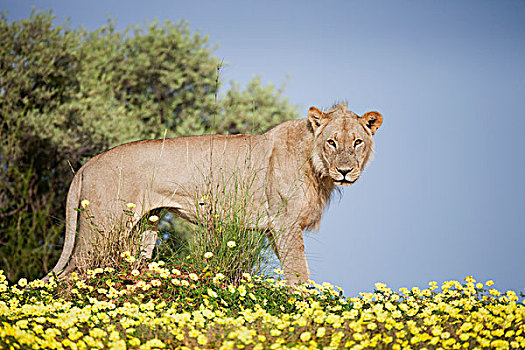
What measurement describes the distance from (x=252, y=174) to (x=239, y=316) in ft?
7.08

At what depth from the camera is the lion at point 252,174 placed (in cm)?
609

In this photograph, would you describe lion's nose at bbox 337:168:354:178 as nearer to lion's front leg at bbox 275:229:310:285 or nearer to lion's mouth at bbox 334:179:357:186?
lion's mouth at bbox 334:179:357:186

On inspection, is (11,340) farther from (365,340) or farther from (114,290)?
(365,340)

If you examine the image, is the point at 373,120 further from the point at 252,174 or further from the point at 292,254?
the point at 292,254

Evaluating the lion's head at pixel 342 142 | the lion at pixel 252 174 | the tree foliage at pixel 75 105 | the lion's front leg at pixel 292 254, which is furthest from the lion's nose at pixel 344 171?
the tree foliage at pixel 75 105

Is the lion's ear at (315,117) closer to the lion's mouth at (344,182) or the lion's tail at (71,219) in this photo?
the lion's mouth at (344,182)

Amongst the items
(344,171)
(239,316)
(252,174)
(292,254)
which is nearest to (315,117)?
(344,171)

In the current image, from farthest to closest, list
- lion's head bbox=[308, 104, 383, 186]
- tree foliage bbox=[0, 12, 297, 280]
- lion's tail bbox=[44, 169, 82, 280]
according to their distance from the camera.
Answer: tree foliage bbox=[0, 12, 297, 280] → lion's tail bbox=[44, 169, 82, 280] → lion's head bbox=[308, 104, 383, 186]

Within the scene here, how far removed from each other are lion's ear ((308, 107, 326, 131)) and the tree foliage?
13.4ft

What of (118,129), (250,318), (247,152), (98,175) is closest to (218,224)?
(247,152)

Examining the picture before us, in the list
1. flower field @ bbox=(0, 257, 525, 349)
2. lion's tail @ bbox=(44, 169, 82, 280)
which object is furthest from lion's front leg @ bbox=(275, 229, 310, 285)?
lion's tail @ bbox=(44, 169, 82, 280)

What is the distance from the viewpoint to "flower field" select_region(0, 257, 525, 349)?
11.8 feet

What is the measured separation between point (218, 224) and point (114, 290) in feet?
4.18

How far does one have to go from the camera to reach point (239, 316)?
459cm
